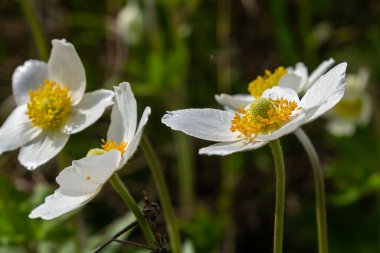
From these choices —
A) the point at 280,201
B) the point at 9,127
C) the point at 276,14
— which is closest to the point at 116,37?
the point at 276,14

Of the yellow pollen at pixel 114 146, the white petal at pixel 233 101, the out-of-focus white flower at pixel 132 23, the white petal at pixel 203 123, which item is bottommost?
the yellow pollen at pixel 114 146

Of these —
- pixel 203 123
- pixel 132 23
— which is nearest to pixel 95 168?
pixel 203 123

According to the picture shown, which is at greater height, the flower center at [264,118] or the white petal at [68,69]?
the white petal at [68,69]

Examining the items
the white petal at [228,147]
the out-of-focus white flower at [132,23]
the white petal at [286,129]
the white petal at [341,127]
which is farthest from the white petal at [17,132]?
the white petal at [341,127]

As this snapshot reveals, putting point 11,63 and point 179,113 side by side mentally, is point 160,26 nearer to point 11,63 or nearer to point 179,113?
point 11,63

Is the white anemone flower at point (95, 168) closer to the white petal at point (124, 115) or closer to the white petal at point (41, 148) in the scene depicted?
the white petal at point (124, 115)

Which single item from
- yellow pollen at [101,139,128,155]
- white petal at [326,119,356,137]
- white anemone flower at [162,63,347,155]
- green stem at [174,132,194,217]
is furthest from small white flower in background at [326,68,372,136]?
yellow pollen at [101,139,128,155]

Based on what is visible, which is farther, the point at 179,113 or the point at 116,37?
the point at 116,37
